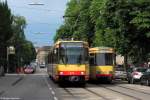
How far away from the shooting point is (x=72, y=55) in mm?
38125

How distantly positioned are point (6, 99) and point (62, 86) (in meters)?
15.4

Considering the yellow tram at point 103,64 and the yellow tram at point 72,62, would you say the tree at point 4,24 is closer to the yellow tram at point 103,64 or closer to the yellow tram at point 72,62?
the yellow tram at point 103,64

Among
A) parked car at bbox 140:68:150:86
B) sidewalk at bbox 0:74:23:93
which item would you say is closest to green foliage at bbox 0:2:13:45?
sidewalk at bbox 0:74:23:93

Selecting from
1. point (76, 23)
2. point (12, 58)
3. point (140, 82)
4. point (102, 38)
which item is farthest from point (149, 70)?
point (12, 58)

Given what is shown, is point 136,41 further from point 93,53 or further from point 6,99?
point 6,99

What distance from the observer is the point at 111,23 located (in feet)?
164

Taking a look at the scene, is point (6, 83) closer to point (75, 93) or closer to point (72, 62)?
point (72, 62)

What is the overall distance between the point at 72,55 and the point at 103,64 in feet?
26.7

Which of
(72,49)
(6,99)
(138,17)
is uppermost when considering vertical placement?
(138,17)

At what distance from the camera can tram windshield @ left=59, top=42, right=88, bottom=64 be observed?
125ft

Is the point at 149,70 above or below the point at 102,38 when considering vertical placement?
below

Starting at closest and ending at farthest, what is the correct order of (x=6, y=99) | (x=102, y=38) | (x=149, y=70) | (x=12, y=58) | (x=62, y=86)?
(x=6, y=99), (x=62, y=86), (x=149, y=70), (x=102, y=38), (x=12, y=58)

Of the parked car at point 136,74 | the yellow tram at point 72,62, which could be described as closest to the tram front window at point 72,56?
the yellow tram at point 72,62

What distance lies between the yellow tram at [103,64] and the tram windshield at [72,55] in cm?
757
